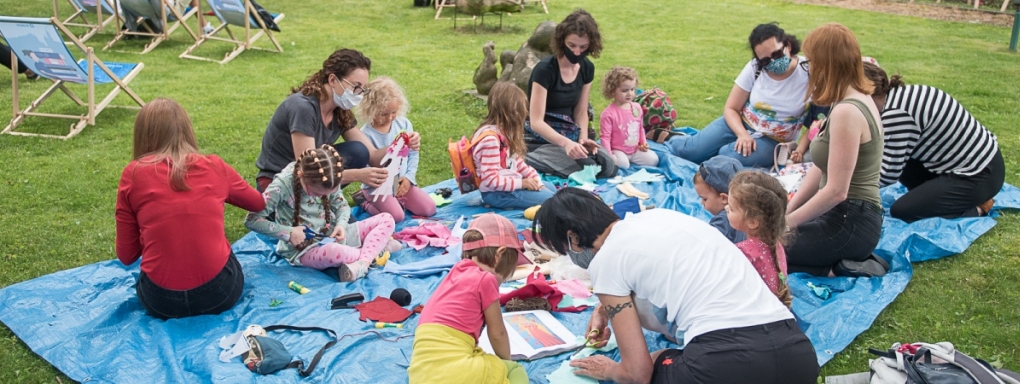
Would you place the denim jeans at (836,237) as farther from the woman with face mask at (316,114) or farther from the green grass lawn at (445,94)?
the woman with face mask at (316,114)

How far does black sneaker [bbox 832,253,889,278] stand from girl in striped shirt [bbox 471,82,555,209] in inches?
85.1

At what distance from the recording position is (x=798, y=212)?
466 centimetres

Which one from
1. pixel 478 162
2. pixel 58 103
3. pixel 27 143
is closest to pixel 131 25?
pixel 58 103

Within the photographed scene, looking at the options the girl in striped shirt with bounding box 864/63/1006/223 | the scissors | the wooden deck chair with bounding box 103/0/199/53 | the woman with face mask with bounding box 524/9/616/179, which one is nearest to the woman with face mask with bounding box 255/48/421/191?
the woman with face mask with bounding box 524/9/616/179

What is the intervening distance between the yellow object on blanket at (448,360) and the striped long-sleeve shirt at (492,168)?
8.51 feet

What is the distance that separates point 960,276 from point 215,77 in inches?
347

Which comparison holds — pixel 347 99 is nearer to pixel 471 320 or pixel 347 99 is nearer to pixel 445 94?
pixel 471 320

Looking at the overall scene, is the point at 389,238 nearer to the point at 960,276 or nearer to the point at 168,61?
the point at 960,276

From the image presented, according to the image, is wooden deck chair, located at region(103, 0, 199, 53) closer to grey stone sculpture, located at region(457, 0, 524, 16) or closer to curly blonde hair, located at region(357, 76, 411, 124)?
grey stone sculpture, located at region(457, 0, 524, 16)

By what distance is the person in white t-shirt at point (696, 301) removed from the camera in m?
3.07

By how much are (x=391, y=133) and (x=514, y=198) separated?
3.40ft

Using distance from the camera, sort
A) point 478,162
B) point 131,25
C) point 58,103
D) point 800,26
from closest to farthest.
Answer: point 478,162 < point 58,103 < point 131,25 < point 800,26

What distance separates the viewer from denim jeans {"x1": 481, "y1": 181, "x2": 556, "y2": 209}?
602 centimetres

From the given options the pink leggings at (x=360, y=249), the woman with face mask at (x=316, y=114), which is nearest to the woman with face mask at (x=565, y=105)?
the woman with face mask at (x=316, y=114)
